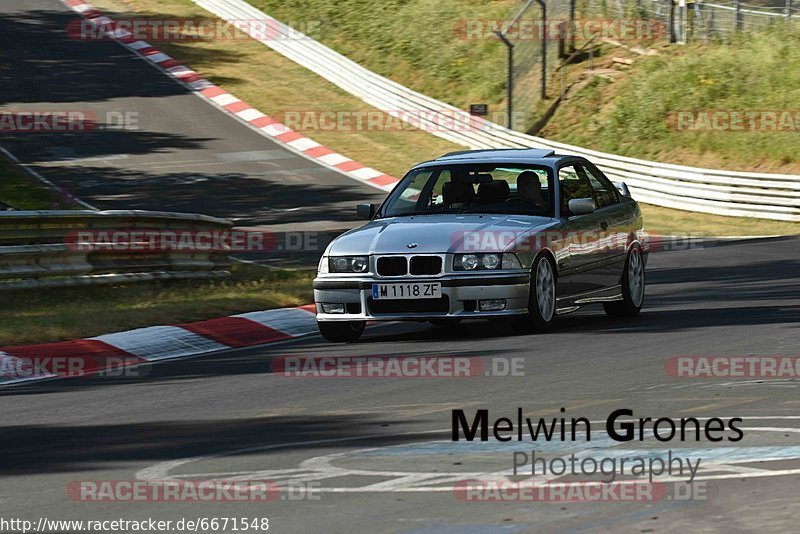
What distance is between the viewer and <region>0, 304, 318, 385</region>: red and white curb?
10.5m

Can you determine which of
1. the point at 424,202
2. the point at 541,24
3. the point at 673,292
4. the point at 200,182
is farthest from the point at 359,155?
the point at 424,202

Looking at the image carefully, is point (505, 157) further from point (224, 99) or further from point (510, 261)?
point (224, 99)

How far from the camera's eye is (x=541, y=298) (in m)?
11.4

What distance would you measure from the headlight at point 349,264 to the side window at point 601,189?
2.63m

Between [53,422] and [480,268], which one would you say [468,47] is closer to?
[480,268]

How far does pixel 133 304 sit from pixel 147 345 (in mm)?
2974

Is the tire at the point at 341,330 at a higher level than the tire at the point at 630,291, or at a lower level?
lower

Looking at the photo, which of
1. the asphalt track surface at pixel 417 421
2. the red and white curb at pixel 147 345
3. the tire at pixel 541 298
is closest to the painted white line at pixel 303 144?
the asphalt track surface at pixel 417 421

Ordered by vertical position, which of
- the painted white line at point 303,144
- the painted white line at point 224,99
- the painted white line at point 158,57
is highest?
the painted white line at point 158,57

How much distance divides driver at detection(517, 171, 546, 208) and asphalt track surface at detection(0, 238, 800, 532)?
3.72 feet

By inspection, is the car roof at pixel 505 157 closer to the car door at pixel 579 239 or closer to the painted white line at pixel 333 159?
the car door at pixel 579 239

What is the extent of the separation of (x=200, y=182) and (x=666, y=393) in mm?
21125

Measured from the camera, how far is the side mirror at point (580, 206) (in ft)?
38.3

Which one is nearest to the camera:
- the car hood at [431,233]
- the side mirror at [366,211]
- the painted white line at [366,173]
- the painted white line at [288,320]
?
the car hood at [431,233]
